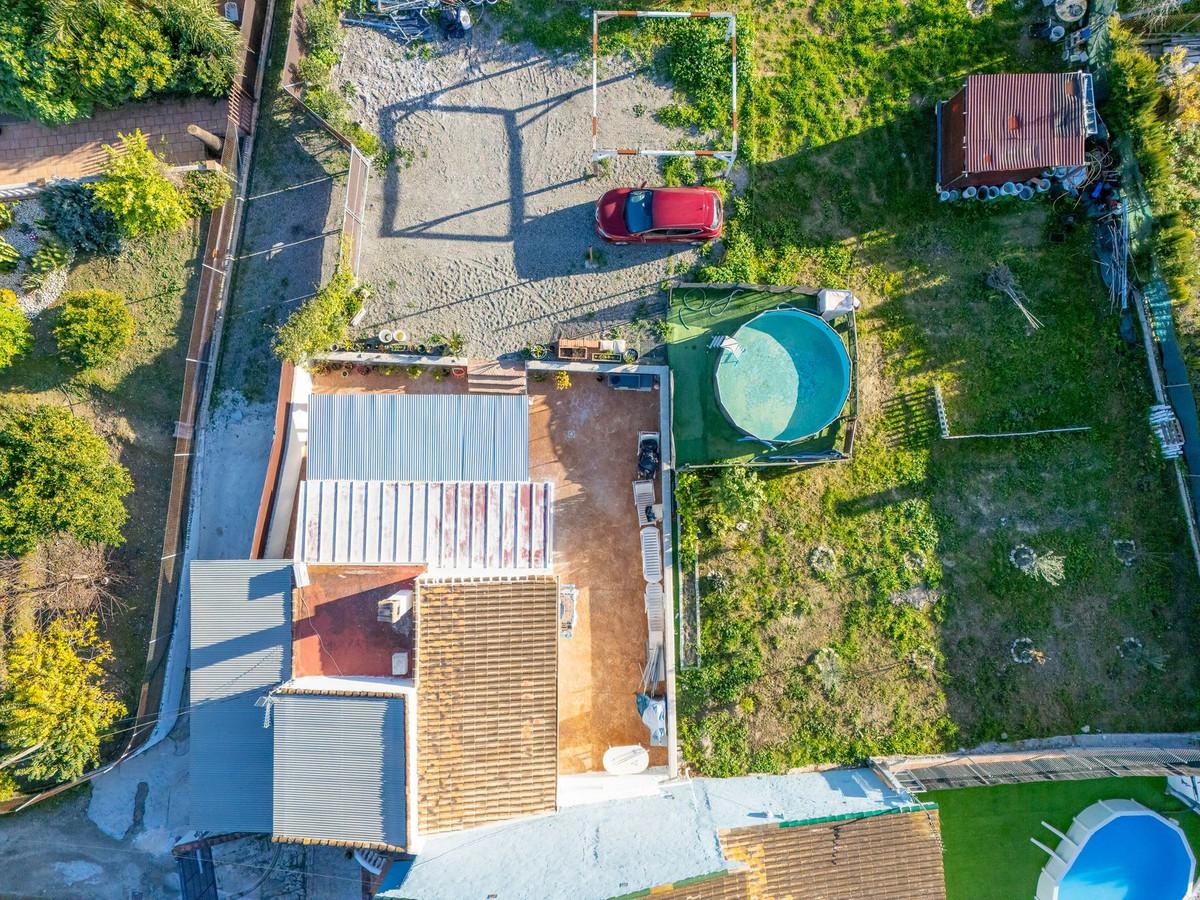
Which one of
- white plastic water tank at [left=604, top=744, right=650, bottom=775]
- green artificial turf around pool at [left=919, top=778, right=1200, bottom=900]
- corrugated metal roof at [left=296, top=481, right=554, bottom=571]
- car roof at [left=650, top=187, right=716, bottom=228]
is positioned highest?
car roof at [left=650, top=187, right=716, bottom=228]

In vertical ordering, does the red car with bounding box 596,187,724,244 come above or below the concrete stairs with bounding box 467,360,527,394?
above

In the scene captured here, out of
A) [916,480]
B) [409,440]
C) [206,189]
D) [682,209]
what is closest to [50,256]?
[206,189]

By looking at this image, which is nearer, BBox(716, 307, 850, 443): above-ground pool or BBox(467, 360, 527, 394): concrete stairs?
BBox(716, 307, 850, 443): above-ground pool

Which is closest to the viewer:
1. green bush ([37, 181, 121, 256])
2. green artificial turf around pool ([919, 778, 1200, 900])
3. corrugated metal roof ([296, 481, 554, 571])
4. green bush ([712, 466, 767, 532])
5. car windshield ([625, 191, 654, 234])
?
corrugated metal roof ([296, 481, 554, 571])

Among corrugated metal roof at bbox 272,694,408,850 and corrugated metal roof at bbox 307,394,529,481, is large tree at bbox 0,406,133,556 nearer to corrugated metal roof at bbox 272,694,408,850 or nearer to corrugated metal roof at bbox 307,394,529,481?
corrugated metal roof at bbox 307,394,529,481

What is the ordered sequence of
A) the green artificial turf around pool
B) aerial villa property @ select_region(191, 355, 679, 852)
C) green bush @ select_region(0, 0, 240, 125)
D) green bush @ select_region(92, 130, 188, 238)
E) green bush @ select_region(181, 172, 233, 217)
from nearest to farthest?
aerial villa property @ select_region(191, 355, 679, 852) < green bush @ select_region(0, 0, 240, 125) < green bush @ select_region(92, 130, 188, 238) < the green artificial turf around pool < green bush @ select_region(181, 172, 233, 217)

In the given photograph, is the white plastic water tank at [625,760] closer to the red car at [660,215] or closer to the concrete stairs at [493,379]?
the concrete stairs at [493,379]

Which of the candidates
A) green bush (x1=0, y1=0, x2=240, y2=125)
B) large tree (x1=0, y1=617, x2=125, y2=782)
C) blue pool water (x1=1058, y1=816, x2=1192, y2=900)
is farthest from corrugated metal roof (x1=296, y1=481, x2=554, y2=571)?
blue pool water (x1=1058, y1=816, x2=1192, y2=900)

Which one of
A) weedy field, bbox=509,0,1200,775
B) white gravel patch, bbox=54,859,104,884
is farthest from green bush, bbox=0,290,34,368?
weedy field, bbox=509,0,1200,775
